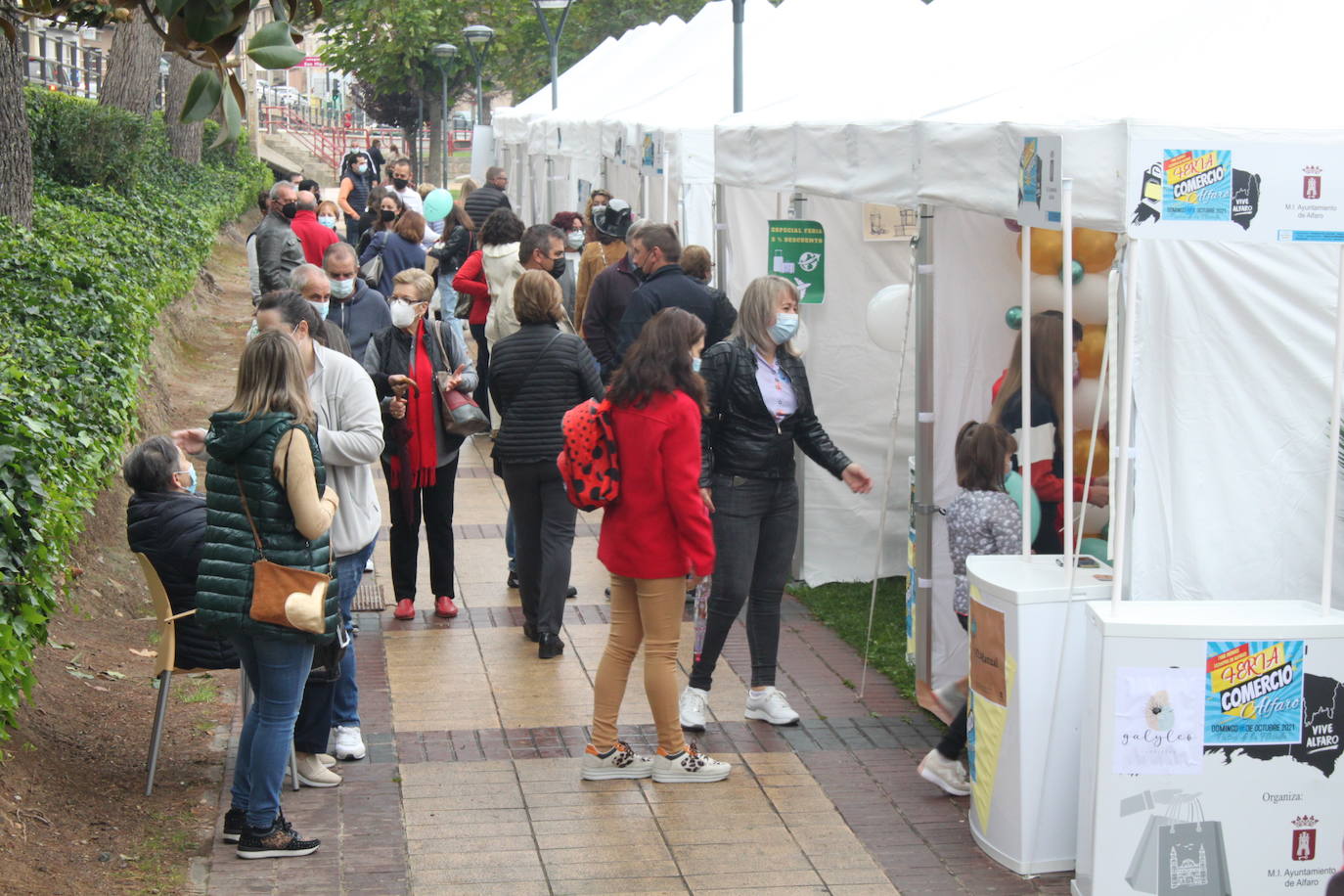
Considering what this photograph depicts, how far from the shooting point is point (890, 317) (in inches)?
297

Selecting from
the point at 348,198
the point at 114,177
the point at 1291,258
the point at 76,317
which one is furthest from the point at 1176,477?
the point at 348,198

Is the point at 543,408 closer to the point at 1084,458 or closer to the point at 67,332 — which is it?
the point at 67,332

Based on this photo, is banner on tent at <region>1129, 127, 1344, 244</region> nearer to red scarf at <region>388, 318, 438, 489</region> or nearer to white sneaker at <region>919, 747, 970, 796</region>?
white sneaker at <region>919, 747, 970, 796</region>

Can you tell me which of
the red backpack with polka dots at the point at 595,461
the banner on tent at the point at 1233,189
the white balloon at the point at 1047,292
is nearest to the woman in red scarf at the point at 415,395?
the red backpack with polka dots at the point at 595,461

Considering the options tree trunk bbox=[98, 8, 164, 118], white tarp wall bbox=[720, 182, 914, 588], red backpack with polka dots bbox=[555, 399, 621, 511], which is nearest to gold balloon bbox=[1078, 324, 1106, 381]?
red backpack with polka dots bbox=[555, 399, 621, 511]

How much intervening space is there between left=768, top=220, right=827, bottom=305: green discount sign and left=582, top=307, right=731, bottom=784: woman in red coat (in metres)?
2.68

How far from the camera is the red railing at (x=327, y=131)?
5484 cm

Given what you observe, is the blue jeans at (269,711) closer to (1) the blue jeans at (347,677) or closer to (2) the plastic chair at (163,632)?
(2) the plastic chair at (163,632)

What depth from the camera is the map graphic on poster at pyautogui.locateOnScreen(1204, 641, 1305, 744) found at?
4.77 m

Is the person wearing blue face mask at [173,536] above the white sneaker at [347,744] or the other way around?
above

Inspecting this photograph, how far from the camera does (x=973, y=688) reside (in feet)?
17.9

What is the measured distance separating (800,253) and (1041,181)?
11.5 ft

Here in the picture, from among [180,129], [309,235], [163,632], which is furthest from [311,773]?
[180,129]

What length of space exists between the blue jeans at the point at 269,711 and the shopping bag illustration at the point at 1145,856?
2637mm
